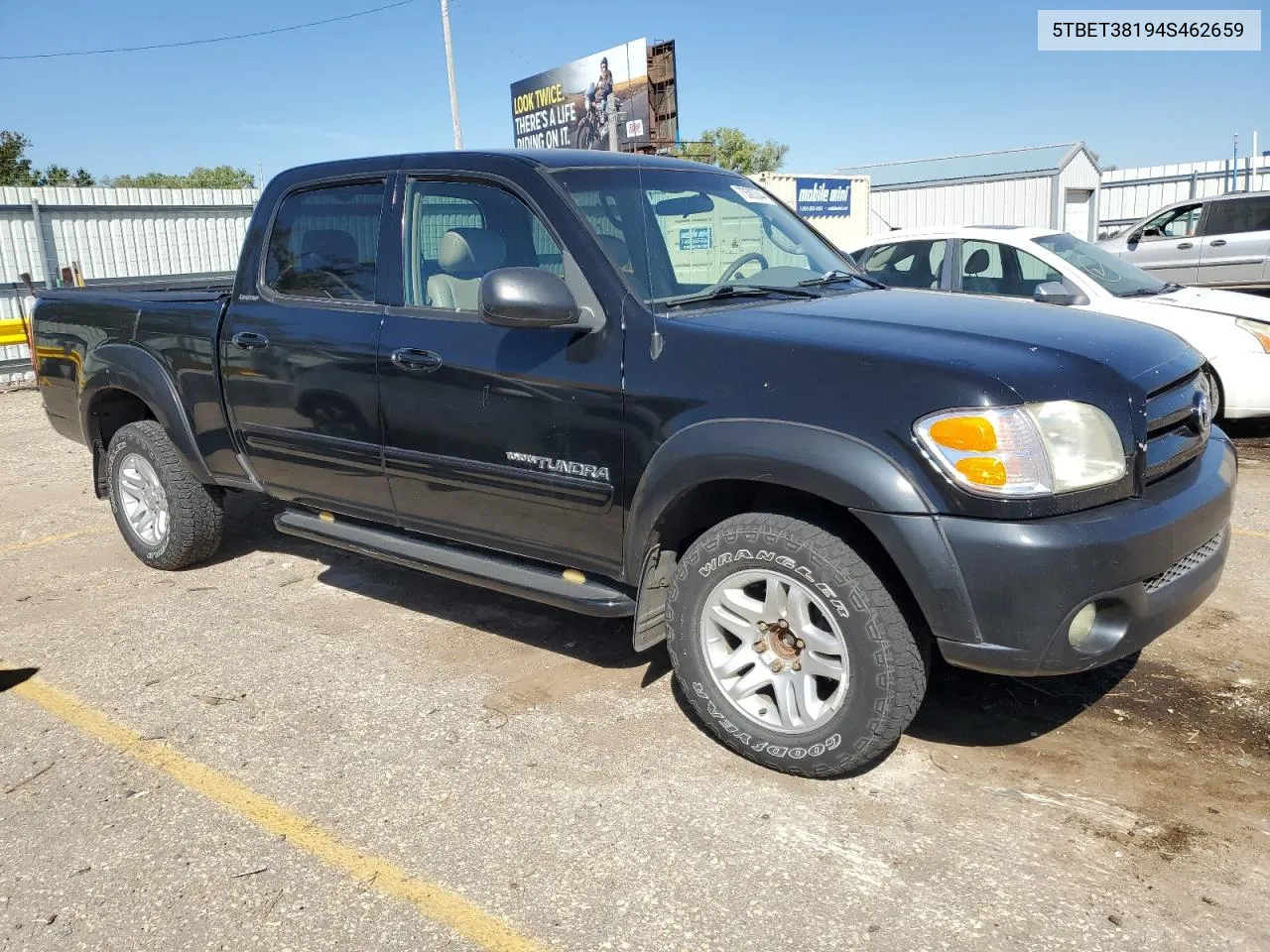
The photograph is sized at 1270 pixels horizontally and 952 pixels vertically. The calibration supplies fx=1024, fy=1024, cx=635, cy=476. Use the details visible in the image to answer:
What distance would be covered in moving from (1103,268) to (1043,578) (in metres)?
6.07

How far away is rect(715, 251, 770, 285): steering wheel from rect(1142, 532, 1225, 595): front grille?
5.52 ft

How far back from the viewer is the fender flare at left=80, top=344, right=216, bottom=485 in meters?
4.93

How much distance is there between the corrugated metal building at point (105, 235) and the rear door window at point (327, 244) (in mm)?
9109

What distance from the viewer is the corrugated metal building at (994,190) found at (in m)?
22.7

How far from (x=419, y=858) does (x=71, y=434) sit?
4.07 m

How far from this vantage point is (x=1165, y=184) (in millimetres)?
22219

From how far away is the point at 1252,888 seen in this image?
2.56m

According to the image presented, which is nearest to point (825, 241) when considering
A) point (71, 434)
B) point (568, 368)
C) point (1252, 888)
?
point (568, 368)

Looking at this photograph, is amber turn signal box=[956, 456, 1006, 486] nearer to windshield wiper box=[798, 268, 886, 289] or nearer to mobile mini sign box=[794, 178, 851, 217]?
windshield wiper box=[798, 268, 886, 289]

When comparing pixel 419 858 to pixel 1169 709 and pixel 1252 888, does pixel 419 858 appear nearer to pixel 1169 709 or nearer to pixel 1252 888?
pixel 1252 888

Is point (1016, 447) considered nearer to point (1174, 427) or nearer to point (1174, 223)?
point (1174, 427)

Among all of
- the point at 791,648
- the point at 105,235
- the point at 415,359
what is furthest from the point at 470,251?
the point at 105,235

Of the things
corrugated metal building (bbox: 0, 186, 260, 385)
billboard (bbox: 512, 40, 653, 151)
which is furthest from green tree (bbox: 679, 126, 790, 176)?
corrugated metal building (bbox: 0, 186, 260, 385)

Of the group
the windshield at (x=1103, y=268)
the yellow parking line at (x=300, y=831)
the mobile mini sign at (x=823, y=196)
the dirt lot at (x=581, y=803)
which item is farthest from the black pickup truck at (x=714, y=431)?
the mobile mini sign at (x=823, y=196)
